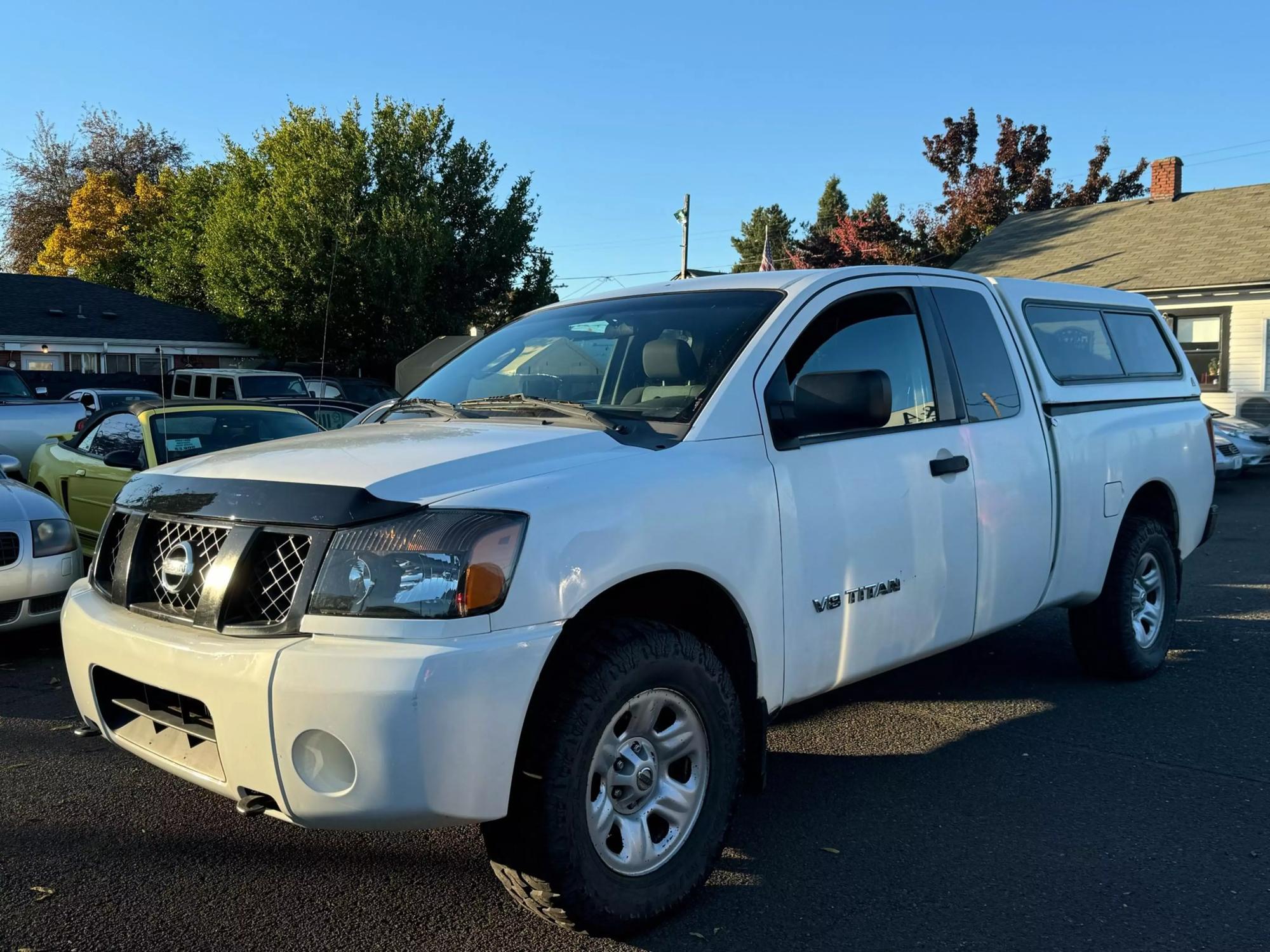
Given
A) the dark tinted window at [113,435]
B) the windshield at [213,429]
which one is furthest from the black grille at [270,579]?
the dark tinted window at [113,435]

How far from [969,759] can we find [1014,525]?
0.98 m

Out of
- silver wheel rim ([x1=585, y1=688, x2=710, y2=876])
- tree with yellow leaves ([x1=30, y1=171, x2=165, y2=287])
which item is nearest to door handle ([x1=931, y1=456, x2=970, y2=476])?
silver wheel rim ([x1=585, y1=688, x2=710, y2=876])

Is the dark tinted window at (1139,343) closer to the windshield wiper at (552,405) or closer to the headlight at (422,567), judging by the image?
the windshield wiper at (552,405)

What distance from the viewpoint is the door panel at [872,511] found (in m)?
3.49

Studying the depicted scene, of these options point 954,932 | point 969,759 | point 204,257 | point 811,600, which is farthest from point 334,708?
point 204,257

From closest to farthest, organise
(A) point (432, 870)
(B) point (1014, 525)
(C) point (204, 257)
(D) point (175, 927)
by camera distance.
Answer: (D) point (175, 927) < (A) point (432, 870) < (B) point (1014, 525) < (C) point (204, 257)

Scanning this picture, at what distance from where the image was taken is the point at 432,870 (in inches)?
134

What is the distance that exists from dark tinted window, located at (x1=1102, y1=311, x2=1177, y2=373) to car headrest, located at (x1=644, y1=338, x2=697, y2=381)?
295 centimetres

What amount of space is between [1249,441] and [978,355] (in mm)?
13272

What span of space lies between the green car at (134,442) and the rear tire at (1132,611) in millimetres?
5573

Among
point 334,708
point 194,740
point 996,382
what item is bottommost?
point 194,740

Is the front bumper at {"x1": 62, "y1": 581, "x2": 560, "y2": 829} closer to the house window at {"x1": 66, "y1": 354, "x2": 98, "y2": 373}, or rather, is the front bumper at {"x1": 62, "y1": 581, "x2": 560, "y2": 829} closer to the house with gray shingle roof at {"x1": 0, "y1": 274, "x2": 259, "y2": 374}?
the house with gray shingle roof at {"x1": 0, "y1": 274, "x2": 259, "y2": 374}

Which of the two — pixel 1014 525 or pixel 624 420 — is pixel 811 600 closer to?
pixel 624 420

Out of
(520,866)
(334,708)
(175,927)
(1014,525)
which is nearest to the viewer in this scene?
(334,708)
